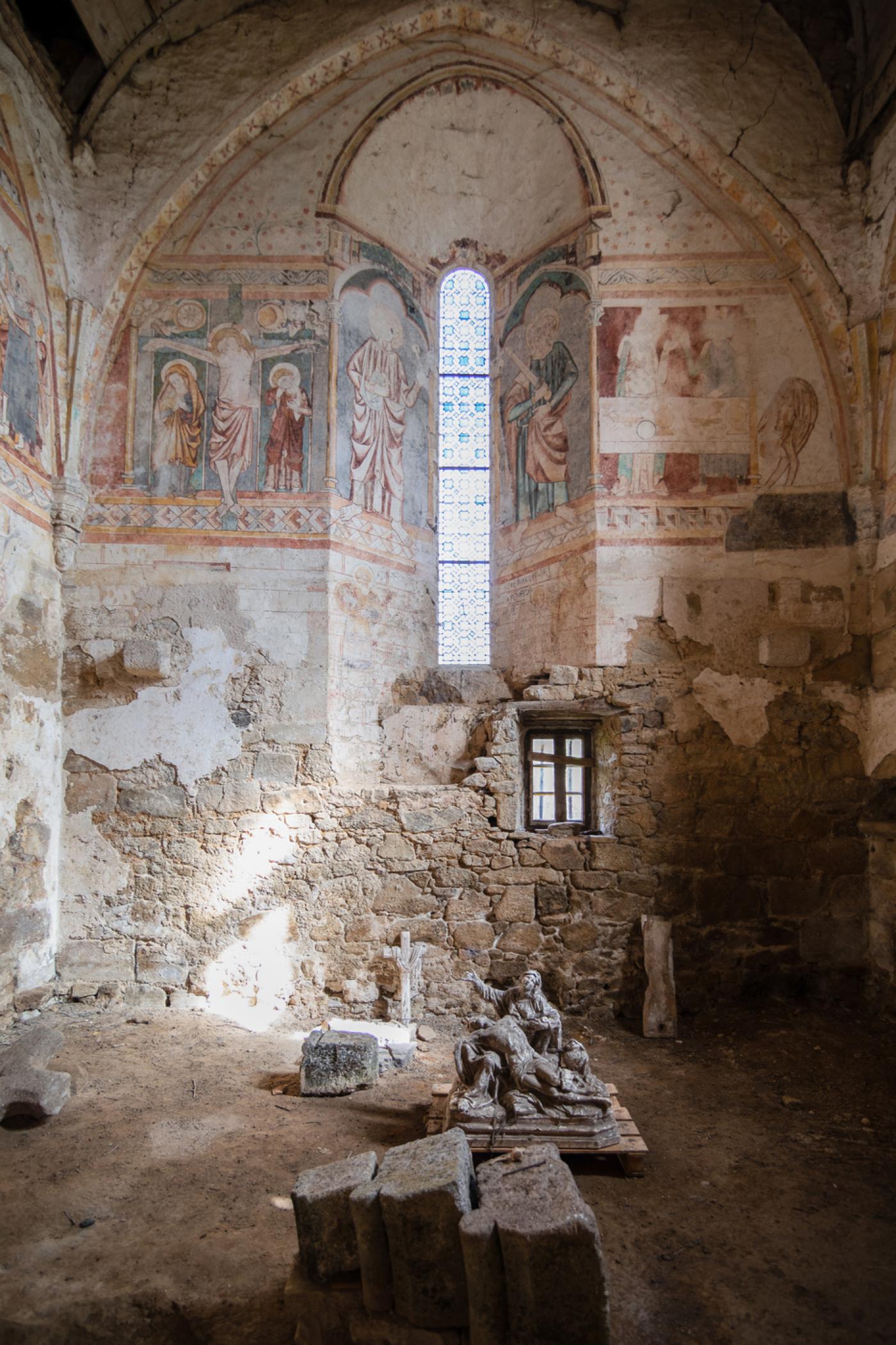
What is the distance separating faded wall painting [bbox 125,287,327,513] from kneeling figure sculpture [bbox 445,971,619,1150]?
5239mm

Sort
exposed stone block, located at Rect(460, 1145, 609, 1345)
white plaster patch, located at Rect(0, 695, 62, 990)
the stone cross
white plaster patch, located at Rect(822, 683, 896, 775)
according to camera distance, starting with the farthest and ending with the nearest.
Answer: white plaster patch, located at Rect(822, 683, 896, 775)
the stone cross
white plaster patch, located at Rect(0, 695, 62, 990)
exposed stone block, located at Rect(460, 1145, 609, 1345)

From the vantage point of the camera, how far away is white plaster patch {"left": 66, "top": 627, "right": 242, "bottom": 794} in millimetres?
7312

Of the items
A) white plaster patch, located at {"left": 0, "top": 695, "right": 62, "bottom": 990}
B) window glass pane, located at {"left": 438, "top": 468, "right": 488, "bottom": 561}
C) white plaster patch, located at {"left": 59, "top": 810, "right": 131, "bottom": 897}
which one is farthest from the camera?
window glass pane, located at {"left": 438, "top": 468, "right": 488, "bottom": 561}

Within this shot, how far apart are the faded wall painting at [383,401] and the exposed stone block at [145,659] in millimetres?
2381

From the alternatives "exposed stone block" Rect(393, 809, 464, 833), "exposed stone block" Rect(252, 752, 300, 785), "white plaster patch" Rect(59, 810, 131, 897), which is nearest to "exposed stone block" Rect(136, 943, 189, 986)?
"white plaster patch" Rect(59, 810, 131, 897)

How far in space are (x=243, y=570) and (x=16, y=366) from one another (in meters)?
2.54

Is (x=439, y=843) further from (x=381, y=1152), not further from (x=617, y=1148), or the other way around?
(x=617, y=1148)

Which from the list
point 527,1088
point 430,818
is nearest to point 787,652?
point 430,818

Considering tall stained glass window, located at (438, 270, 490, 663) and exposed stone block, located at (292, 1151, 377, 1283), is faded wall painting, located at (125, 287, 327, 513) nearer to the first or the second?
tall stained glass window, located at (438, 270, 490, 663)

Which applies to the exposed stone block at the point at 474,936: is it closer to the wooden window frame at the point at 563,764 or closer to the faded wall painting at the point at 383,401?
the wooden window frame at the point at 563,764

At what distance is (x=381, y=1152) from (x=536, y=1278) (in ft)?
6.32

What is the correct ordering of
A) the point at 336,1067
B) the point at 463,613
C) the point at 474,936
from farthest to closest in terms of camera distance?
the point at 463,613 < the point at 474,936 < the point at 336,1067

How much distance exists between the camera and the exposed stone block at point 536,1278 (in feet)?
9.98

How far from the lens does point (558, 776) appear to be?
7621 mm
